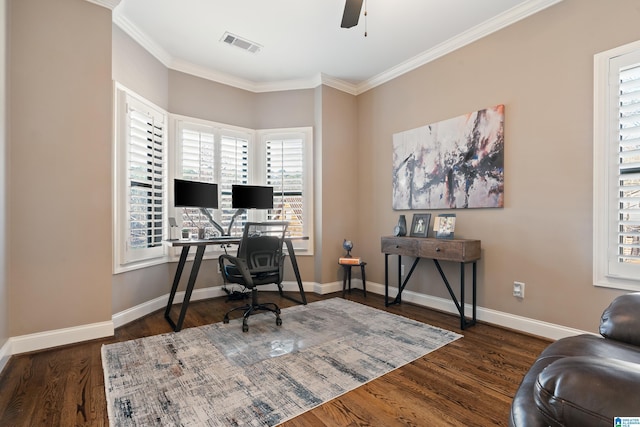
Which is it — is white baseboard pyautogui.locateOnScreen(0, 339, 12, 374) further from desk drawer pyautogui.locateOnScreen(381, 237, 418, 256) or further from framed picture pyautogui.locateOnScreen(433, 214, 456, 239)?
framed picture pyautogui.locateOnScreen(433, 214, 456, 239)

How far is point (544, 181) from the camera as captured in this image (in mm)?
2719

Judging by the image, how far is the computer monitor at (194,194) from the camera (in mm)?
3291

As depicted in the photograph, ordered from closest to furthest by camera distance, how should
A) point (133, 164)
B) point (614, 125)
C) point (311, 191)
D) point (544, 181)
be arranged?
point (614, 125) < point (544, 181) < point (133, 164) < point (311, 191)

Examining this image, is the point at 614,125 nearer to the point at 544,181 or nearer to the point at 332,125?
the point at 544,181

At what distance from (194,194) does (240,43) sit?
177 cm

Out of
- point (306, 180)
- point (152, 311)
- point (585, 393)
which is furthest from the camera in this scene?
point (306, 180)

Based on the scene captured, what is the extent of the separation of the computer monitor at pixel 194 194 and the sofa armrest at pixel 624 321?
340 cm

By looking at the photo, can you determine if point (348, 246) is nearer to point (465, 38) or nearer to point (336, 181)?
point (336, 181)

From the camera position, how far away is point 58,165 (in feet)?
8.35

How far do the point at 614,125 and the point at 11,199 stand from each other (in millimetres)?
4668

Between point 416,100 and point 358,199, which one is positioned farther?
point 358,199

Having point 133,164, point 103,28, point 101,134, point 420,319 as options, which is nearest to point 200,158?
point 133,164

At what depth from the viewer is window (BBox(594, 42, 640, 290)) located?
2248mm

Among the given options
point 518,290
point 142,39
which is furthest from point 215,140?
point 518,290
